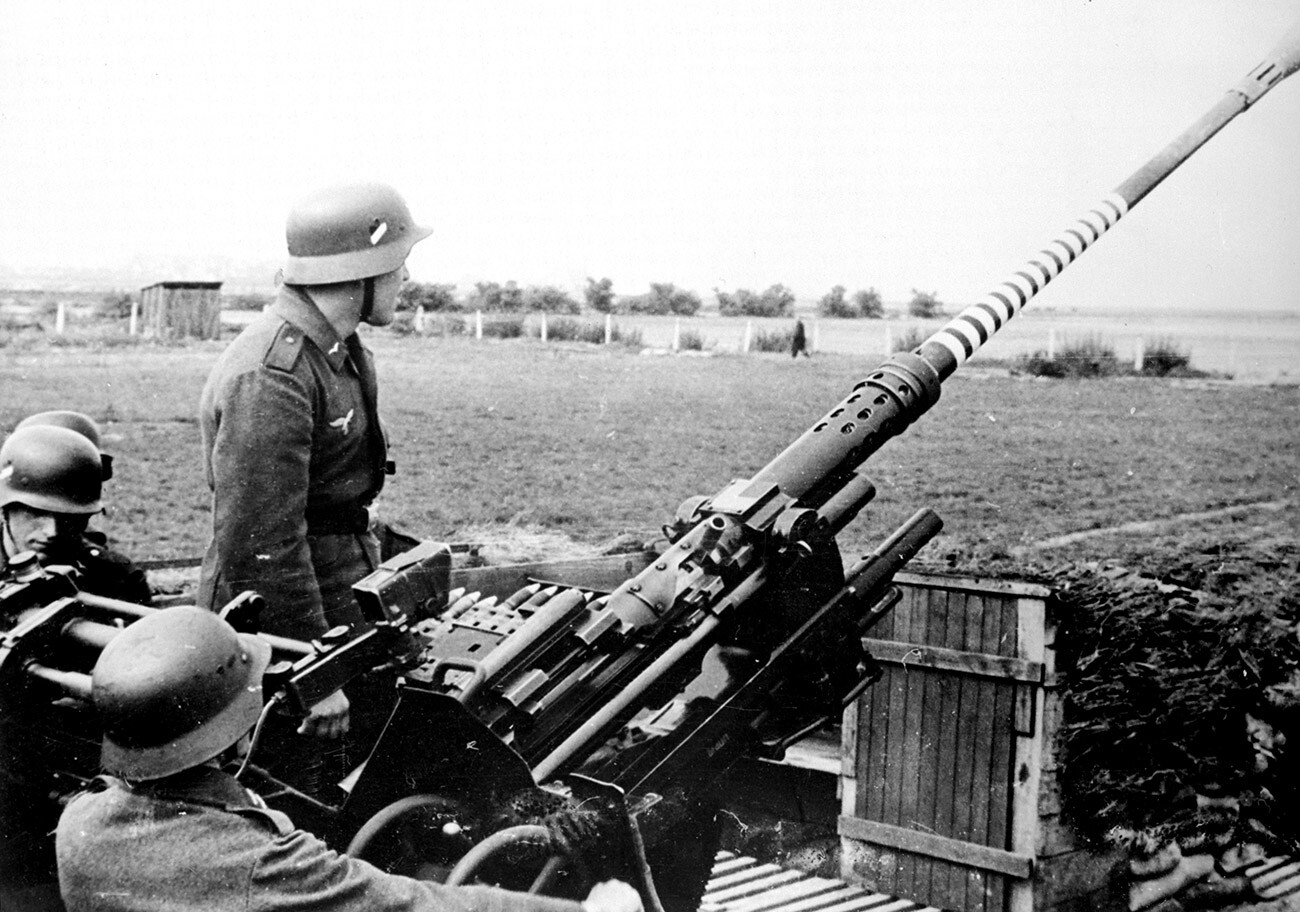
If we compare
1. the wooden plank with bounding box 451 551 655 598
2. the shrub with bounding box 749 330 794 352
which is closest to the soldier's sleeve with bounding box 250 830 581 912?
the wooden plank with bounding box 451 551 655 598

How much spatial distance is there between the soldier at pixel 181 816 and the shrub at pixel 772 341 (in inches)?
258

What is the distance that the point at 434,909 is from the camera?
2414 millimetres

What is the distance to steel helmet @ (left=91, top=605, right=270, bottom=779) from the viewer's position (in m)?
2.21

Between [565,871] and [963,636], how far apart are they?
272 centimetres

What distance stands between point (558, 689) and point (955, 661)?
255 centimetres

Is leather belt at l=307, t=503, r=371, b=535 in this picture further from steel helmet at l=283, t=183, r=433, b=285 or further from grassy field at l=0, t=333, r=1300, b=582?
grassy field at l=0, t=333, r=1300, b=582

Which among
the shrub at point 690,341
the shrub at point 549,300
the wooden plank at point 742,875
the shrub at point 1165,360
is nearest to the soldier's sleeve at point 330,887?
the wooden plank at point 742,875

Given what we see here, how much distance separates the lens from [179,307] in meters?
8.91

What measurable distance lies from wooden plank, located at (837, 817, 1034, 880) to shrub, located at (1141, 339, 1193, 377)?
11.0 ft

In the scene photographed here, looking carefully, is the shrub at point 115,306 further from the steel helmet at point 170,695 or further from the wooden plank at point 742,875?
the steel helmet at point 170,695

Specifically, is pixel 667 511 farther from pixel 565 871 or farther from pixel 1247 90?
pixel 565 871

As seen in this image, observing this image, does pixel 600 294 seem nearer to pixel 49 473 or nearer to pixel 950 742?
pixel 950 742

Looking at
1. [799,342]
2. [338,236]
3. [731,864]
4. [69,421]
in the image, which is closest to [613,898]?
[338,236]

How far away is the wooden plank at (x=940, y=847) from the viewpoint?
16.4 feet
